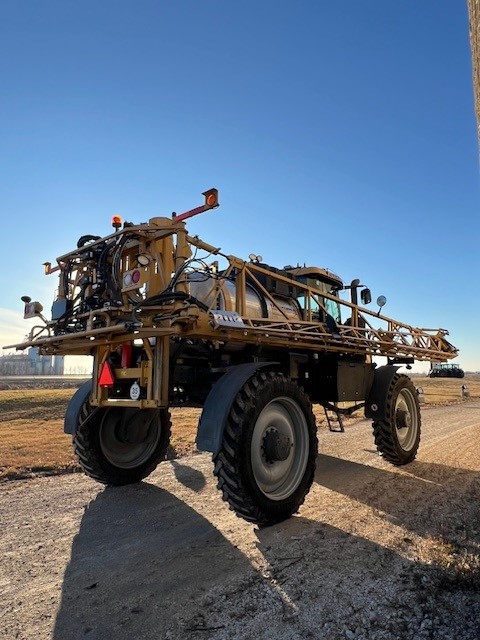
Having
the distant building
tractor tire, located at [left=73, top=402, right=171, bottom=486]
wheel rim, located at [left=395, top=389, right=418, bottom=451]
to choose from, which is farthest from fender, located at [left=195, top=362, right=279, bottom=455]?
the distant building

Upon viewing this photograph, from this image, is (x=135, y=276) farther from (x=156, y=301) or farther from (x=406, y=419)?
(x=406, y=419)

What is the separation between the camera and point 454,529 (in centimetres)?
445

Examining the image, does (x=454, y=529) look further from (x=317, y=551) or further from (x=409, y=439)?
(x=409, y=439)

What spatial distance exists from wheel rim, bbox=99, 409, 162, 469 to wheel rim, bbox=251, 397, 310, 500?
2.34 m

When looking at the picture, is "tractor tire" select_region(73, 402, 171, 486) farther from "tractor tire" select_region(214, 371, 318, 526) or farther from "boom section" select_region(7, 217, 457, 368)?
"tractor tire" select_region(214, 371, 318, 526)

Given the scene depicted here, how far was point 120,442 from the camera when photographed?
20.8 ft

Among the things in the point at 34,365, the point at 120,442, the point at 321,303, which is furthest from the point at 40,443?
the point at 34,365

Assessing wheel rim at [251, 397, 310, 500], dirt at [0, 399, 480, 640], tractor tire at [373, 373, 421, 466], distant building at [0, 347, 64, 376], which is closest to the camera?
dirt at [0, 399, 480, 640]

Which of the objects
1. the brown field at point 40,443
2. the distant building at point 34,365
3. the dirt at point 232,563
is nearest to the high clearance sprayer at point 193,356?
the dirt at point 232,563

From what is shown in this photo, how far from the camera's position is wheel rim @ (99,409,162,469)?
616 centimetres

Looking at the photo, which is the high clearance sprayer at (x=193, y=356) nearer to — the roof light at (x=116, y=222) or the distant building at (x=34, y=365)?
the roof light at (x=116, y=222)

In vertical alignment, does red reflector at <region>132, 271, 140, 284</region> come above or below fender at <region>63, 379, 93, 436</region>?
above

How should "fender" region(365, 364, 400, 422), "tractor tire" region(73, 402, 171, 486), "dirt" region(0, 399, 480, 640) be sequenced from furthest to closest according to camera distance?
"fender" region(365, 364, 400, 422) < "tractor tire" region(73, 402, 171, 486) < "dirt" region(0, 399, 480, 640)

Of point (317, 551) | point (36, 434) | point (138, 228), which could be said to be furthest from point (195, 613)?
point (36, 434)
